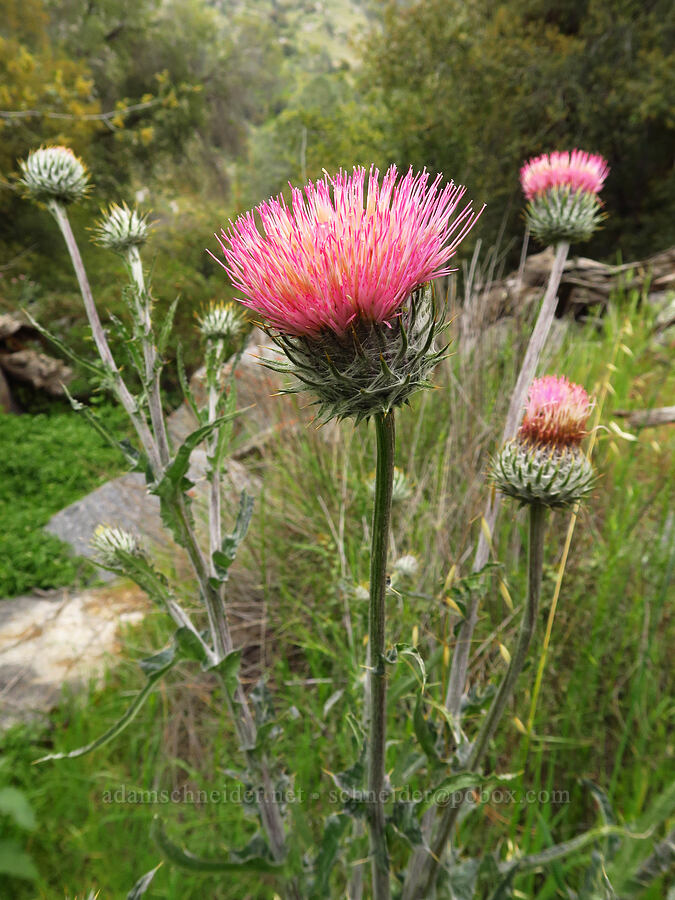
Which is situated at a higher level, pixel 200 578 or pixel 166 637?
pixel 200 578

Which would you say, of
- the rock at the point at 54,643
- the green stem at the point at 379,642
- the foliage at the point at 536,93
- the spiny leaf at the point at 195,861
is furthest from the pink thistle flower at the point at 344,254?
the foliage at the point at 536,93

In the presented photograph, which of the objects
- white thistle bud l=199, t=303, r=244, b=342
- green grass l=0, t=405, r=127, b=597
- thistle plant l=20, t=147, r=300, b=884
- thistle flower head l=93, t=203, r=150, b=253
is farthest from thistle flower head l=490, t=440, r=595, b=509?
green grass l=0, t=405, r=127, b=597

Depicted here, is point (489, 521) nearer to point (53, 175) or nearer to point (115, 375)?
point (115, 375)

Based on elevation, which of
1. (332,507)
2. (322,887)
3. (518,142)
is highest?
(518,142)

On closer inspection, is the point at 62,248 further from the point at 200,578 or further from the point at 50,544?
the point at 200,578

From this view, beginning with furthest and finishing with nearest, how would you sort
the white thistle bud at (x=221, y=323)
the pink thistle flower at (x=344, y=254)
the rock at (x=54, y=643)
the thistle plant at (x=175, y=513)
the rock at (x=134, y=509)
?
1. the rock at (x=134, y=509)
2. the rock at (x=54, y=643)
3. the white thistle bud at (x=221, y=323)
4. the thistle plant at (x=175, y=513)
5. the pink thistle flower at (x=344, y=254)

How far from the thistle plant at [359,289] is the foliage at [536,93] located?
11.8 metres

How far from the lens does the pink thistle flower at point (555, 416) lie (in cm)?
155

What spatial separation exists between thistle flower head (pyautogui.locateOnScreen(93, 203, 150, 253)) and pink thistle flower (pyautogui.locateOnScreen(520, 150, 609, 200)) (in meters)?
1.44

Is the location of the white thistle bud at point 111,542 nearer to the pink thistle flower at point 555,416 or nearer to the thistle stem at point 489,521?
the thistle stem at point 489,521

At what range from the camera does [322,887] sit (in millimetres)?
1430

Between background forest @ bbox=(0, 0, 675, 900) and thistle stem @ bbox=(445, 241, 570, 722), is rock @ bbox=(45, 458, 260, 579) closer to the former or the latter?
background forest @ bbox=(0, 0, 675, 900)

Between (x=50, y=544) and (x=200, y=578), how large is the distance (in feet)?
18.6

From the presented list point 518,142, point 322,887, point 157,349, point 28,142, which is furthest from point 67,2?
point 322,887
